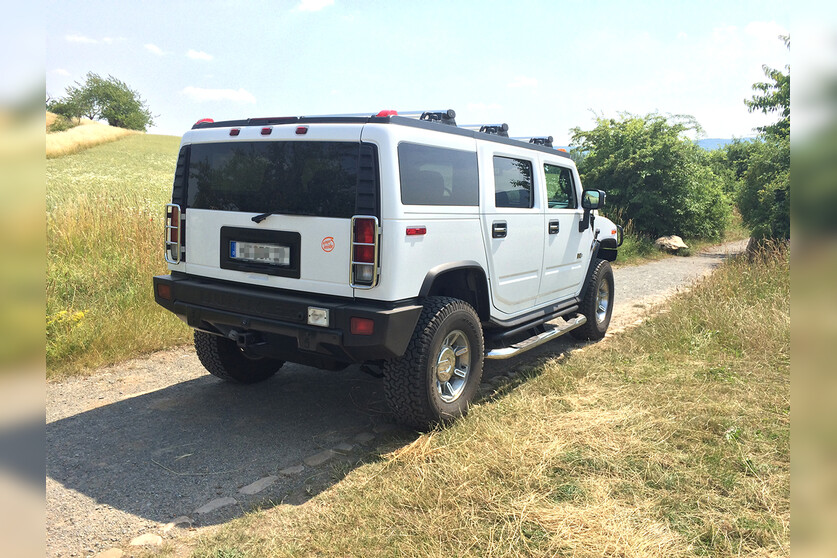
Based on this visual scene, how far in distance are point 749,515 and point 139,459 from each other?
3718 mm

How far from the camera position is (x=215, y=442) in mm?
4227

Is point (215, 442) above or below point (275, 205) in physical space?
below

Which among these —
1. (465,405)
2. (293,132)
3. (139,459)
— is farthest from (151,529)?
(293,132)

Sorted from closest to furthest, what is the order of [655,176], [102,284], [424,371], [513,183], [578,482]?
1. [578,482]
2. [424,371]
3. [513,183]
4. [102,284]
5. [655,176]

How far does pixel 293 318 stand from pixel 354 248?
24.8 inches

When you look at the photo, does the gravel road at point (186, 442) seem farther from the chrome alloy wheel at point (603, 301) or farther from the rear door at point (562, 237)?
the chrome alloy wheel at point (603, 301)

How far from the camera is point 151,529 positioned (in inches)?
126

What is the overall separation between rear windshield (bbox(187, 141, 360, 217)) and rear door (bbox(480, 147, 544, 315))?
1334 millimetres

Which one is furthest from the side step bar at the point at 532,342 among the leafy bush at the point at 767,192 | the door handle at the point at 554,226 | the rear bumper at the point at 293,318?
the leafy bush at the point at 767,192

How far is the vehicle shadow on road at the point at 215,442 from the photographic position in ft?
11.7

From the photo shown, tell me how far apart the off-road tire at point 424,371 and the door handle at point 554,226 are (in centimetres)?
184

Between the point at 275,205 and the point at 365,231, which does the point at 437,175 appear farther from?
the point at 275,205

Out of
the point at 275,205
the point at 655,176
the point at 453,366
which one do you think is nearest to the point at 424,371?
the point at 453,366

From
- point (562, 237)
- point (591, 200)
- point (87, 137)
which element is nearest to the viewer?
Answer: point (562, 237)
